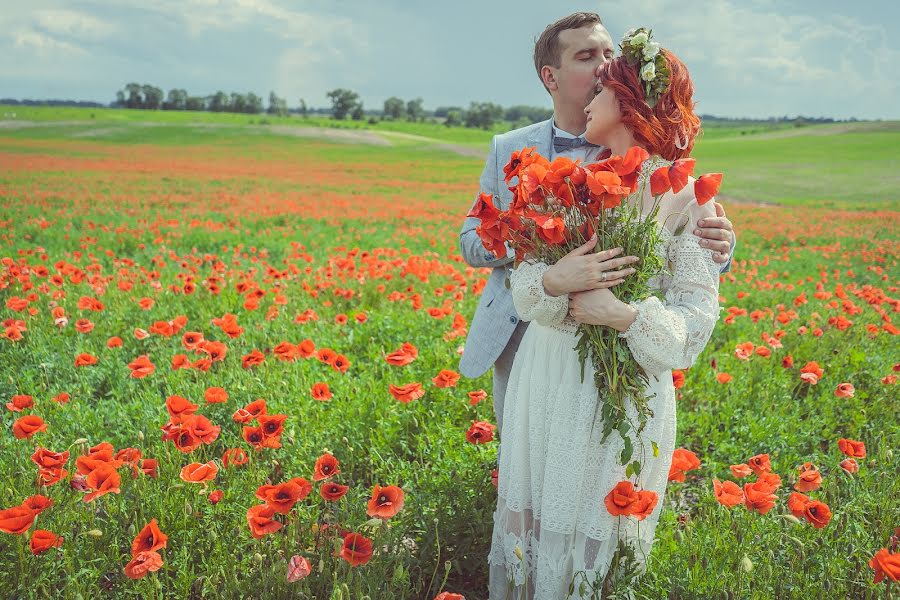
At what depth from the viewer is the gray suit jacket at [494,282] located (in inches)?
107

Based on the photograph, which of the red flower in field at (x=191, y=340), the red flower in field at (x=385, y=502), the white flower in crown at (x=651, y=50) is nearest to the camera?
the white flower in crown at (x=651, y=50)

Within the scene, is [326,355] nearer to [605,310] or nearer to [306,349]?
[306,349]

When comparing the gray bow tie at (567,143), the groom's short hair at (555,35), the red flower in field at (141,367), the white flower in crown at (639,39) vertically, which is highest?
the groom's short hair at (555,35)

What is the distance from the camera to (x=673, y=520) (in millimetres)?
2695

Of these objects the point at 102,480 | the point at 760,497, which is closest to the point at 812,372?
the point at 760,497

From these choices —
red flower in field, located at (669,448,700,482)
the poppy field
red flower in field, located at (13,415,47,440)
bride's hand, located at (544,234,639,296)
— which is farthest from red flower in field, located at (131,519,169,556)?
red flower in field, located at (669,448,700,482)

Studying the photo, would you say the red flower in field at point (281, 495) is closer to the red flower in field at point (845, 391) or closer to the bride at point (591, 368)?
the bride at point (591, 368)

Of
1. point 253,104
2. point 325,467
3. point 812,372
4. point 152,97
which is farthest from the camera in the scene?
point 253,104

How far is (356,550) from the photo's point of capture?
1934mm

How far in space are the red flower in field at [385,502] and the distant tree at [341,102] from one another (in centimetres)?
10496

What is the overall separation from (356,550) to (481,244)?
4.58ft

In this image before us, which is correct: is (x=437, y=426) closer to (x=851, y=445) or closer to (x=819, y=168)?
(x=851, y=445)

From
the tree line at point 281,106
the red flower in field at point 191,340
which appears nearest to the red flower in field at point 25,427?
the red flower in field at point 191,340

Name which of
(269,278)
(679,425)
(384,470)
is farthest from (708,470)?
(269,278)
